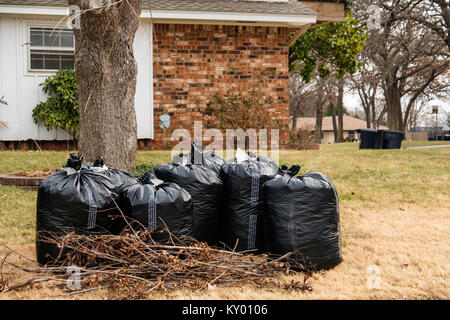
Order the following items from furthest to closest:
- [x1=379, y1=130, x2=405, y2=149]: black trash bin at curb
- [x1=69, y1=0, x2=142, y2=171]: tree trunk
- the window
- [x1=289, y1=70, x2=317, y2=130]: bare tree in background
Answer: [x1=289, y1=70, x2=317, y2=130]: bare tree in background, [x1=379, y1=130, x2=405, y2=149]: black trash bin at curb, the window, [x1=69, y1=0, x2=142, y2=171]: tree trunk

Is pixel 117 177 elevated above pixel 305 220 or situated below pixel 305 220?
above

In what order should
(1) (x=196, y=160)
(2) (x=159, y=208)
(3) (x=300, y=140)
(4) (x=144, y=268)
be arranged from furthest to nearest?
1. (3) (x=300, y=140)
2. (1) (x=196, y=160)
3. (2) (x=159, y=208)
4. (4) (x=144, y=268)

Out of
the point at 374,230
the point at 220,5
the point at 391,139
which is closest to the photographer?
the point at 374,230

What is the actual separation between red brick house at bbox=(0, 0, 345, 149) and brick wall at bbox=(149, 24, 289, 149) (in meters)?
0.02

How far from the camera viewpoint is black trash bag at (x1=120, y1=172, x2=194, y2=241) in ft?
8.87

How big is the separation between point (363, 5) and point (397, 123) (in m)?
12.9

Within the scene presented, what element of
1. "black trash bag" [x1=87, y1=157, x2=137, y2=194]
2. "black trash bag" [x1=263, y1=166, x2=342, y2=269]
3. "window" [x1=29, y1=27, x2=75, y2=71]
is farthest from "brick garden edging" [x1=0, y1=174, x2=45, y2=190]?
"window" [x1=29, y1=27, x2=75, y2=71]

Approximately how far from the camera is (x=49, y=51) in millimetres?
9555

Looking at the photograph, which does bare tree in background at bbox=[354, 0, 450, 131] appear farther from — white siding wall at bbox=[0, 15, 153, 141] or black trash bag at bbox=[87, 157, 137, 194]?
black trash bag at bbox=[87, 157, 137, 194]

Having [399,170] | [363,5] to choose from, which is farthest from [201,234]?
[363,5]

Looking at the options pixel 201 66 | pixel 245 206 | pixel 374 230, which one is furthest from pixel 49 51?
pixel 374 230

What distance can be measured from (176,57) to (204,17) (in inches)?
43.0

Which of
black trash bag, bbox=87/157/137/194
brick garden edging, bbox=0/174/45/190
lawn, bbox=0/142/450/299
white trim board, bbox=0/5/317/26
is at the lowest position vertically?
lawn, bbox=0/142/450/299

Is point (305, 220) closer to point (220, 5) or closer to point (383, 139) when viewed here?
point (220, 5)
